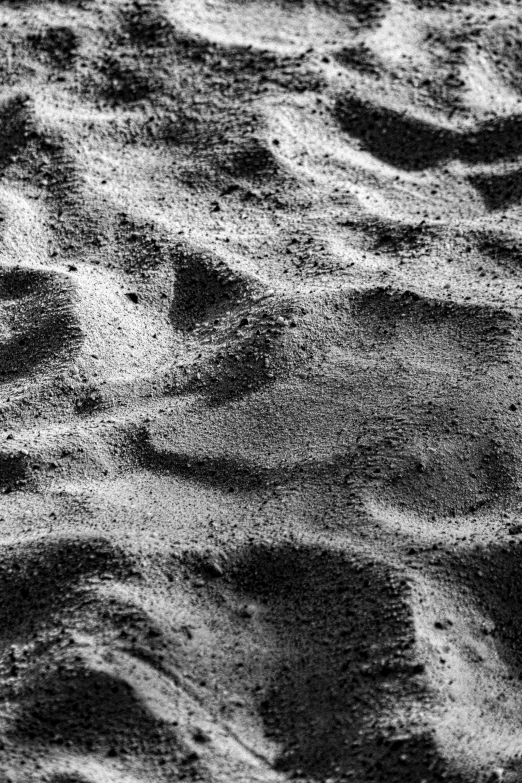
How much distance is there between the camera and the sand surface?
1188 millimetres

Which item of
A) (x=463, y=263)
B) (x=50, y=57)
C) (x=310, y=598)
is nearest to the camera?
(x=310, y=598)

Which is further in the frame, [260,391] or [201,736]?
[260,391]

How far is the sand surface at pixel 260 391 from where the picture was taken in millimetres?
1188

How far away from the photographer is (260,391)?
1602mm

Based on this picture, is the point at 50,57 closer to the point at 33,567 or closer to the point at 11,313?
the point at 11,313

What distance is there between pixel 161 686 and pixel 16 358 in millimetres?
712

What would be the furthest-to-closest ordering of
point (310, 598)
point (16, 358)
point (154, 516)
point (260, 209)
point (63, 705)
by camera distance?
point (260, 209)
point (16, 358)
point (154, 516)
point (310, 598)
point (63, 705)

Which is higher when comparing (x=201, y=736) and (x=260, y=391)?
(x=260, y=391)

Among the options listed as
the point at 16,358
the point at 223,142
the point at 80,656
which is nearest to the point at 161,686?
the point at 80,656

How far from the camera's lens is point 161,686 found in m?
1.19

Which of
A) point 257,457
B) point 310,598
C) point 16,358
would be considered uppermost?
point 16,358

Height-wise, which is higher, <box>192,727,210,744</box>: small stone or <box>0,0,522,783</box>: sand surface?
<box>0,0,522,783</box>: sand surface

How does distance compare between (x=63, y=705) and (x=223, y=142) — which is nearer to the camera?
(x=63, y=705)

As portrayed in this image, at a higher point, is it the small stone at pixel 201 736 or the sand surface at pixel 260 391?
the sand surface at pixel 260 391
